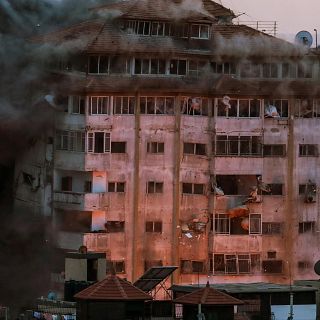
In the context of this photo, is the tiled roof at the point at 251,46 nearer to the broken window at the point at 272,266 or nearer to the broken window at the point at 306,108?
the broken window at the point at 306,108

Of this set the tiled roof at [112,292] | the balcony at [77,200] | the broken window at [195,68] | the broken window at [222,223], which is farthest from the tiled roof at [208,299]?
the broken window at [195,68]

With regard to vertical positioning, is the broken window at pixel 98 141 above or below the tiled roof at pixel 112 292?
above

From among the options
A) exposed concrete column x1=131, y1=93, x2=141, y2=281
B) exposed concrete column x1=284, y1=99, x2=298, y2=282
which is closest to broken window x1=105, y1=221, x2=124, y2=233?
exposed concrete column x1=131, y1=93, x2=141, y2=281

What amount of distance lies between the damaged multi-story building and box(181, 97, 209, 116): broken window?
54 mm

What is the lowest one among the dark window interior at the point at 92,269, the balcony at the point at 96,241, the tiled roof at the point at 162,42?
the dark window interior at the point at 92,269

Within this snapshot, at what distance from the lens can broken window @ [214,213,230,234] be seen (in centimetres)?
8469

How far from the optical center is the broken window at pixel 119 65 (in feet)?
277

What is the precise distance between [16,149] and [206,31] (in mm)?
12739

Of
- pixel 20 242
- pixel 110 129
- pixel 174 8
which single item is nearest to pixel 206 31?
pixel 174 8

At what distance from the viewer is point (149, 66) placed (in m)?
84.9

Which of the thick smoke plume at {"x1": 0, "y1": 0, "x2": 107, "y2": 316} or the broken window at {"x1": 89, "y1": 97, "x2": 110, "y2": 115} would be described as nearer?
the broken window at {"x1": 89, "y1": 97, "x2": 110, "y2": 115}

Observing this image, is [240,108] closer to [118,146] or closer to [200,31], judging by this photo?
[200,31]

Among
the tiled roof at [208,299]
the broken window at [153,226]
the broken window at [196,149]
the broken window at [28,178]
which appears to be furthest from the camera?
the broken window at [28,178]

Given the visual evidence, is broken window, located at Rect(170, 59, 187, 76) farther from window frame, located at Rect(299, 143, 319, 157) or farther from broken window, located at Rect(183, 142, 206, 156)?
window frame, located at Rect(299, 143, 319, 157)
